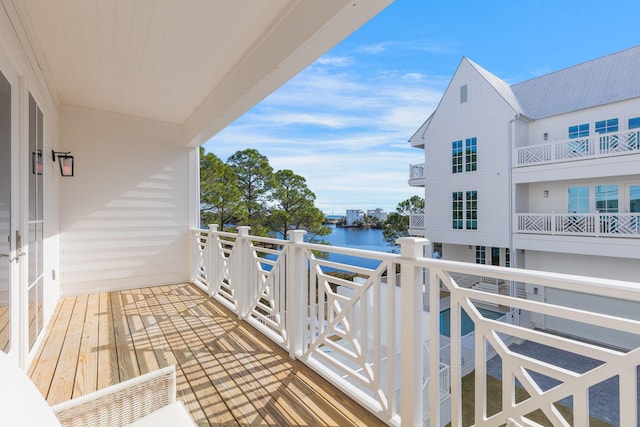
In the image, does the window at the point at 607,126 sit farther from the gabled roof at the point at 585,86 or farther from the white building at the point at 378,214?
the white building at the point at 378,214

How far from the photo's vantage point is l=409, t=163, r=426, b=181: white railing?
11709mm

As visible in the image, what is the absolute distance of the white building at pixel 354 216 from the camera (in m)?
13.5

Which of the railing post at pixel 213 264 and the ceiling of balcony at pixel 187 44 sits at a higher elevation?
the ceiling of balcony at pixel 187 44

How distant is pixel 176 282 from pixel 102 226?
131 centimetres

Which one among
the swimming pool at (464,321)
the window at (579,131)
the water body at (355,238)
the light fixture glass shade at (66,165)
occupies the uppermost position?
the window at (579,131)

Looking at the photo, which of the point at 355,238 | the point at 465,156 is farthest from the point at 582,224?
the point at 355,238

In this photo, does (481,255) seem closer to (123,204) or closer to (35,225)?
(123,204)

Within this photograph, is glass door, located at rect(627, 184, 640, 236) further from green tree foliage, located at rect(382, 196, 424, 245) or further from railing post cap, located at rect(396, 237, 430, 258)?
railing post cap, located at rect(396, 237, 430, 258)

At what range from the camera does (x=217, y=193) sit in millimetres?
11430

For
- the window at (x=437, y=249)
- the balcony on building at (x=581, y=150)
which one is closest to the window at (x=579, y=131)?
the balcony on building at (x=581, y=150)

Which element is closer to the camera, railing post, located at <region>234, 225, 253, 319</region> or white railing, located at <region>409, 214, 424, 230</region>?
railing post, located at <region>234, 225, 253, 319</region>

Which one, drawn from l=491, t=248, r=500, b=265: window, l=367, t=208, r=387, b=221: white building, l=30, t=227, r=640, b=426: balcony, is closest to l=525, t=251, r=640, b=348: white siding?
l=491, t=248, r=500, b=265: window

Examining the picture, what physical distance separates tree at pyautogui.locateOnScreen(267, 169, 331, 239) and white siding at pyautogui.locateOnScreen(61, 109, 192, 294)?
850 centimetres

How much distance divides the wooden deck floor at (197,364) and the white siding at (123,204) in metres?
0.77
